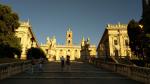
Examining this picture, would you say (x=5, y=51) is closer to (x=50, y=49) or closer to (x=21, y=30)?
(x=21, y=30)

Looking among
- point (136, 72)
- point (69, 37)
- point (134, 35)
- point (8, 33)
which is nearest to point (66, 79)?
point (136, 72)

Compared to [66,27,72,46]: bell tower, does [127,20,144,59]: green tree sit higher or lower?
lower

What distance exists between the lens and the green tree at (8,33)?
38.7m

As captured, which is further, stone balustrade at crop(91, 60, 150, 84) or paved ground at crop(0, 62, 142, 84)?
paved ground at crop(0, 62, 142, 84)

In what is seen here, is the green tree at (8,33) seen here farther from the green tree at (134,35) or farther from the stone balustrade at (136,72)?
the stone balustrade at (136,72)

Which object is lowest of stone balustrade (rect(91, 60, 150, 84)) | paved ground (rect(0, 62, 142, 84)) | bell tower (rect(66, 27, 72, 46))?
paved ground (rect(0, 62, 142, 84))

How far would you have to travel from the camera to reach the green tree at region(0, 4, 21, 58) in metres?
38.7

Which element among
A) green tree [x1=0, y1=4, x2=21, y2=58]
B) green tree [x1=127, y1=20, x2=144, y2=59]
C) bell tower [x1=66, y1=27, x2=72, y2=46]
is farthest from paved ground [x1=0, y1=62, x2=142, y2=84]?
bell tower [x1=66, y1=27, x2=72, y2=46]

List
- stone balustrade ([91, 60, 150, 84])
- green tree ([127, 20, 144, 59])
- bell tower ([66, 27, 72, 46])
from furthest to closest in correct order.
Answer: bell tower ([66, 27, 72, 46]) < green tree ([127, 20, 144, 59]) < stone balustrade ([91, 60, 150, 84])

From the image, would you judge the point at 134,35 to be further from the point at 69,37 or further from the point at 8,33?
the point at 69,37

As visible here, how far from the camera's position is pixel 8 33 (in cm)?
4022

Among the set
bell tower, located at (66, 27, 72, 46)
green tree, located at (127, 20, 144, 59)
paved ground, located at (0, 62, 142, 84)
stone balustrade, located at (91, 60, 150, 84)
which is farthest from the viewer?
bell tower, located at (66, 27, 72, 46)

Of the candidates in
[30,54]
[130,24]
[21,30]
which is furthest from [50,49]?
[130,24]

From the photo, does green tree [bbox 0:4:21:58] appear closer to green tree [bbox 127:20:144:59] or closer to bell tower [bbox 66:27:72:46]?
green tree [bbox 127:20:144:59]
